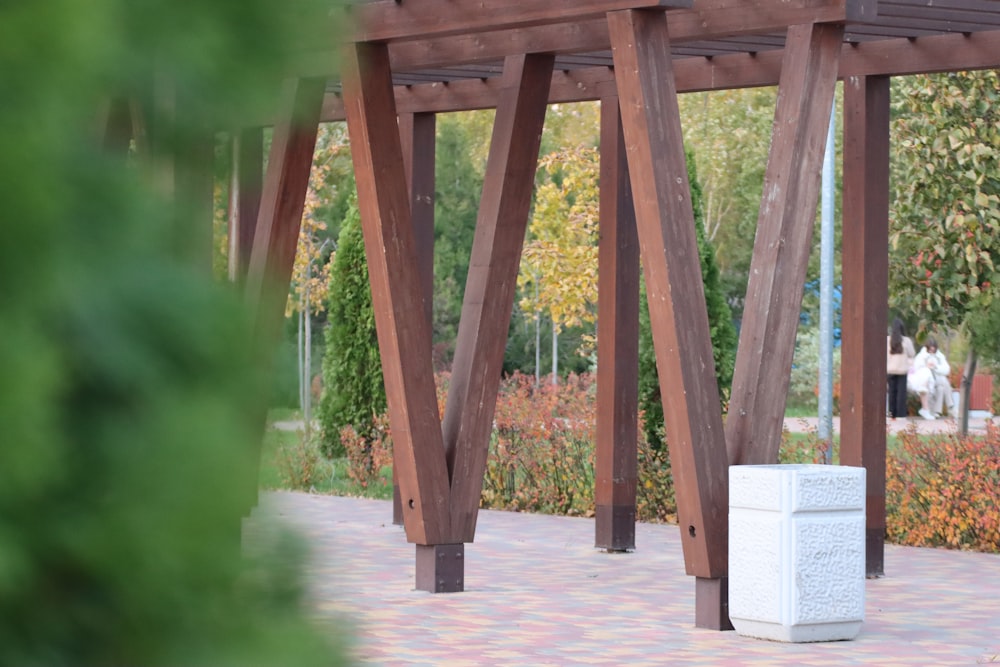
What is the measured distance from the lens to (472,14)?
9.20 metres

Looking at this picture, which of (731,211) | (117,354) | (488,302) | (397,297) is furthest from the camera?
(731,211)

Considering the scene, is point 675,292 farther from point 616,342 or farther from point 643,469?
point 643,469

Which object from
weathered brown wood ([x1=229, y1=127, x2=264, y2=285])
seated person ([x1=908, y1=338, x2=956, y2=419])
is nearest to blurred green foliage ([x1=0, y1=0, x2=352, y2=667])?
weathered brown wood ([x1=229, y1=127, x2=264, y2=285])

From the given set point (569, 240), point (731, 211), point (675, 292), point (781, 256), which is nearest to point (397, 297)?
point (675, 292)

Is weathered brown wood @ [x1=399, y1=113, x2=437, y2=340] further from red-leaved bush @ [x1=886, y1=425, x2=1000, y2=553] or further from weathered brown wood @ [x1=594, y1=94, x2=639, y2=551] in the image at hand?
red-leaved bush @ [x1=886, y1=425, x2=1000, y2=553]

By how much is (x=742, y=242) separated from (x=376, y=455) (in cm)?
2006

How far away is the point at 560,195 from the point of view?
2770 cm

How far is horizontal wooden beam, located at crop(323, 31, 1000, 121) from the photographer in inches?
408

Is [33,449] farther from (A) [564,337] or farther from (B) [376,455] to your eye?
(A) [564,337]

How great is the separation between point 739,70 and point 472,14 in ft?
10.1

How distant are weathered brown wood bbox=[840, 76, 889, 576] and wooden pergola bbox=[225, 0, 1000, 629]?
14 mm

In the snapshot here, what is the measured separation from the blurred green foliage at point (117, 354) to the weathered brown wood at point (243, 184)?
23 millimetres

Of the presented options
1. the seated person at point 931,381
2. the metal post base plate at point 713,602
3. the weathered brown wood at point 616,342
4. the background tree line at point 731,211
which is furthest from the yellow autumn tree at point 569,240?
the metal post base plate at point 713,602

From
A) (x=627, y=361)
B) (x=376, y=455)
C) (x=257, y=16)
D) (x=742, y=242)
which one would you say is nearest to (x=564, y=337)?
(x=742, y=242)
